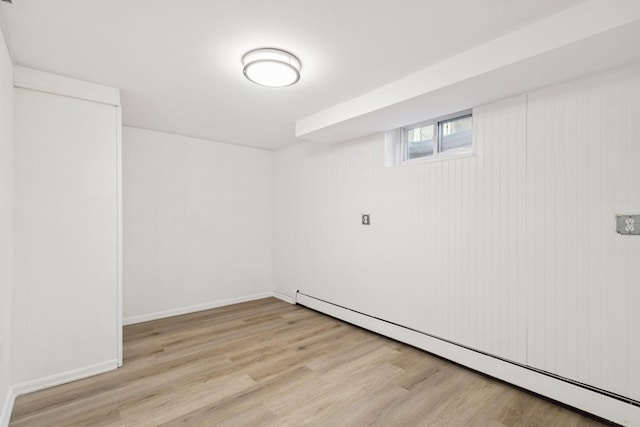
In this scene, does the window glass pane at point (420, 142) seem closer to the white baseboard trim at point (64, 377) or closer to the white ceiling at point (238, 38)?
the white ceiling at point (238, 38)

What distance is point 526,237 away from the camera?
2.38 meters

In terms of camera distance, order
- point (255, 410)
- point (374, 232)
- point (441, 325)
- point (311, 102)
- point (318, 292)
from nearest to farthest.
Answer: point (255, 410) < point (441, 325) < point (311, 102) < point (374, 232) < point (318, 292)

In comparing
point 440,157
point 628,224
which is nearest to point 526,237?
point 628,224

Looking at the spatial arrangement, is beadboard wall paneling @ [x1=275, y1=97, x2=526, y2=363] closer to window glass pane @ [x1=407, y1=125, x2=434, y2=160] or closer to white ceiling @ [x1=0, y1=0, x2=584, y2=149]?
window glass pane @ [x1=407, y1=125, x2=434, y2=160]

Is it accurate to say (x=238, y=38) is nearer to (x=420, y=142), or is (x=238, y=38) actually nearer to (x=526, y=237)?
(x=420, y=142)

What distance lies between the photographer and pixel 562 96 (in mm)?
2205

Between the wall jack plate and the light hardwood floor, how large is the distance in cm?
129

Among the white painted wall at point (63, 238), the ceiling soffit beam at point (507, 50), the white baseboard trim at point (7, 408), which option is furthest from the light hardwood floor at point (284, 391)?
the ceiling soffit beam at point (507, 50)

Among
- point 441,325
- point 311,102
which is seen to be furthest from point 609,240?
point 311,102

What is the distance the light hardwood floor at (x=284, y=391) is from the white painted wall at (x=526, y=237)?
408 mm

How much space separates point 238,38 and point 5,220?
2.06 metres

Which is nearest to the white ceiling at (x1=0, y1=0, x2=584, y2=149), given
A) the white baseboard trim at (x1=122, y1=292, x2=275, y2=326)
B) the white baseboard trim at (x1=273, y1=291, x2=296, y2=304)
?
the white baseboard trim at (x1=122, y1=292, x2=275, y2=326)

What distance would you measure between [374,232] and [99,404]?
295 cm

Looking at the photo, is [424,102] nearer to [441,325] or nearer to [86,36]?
[441,325]
